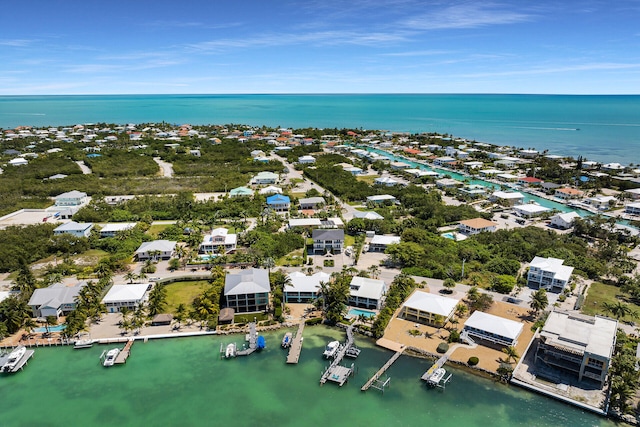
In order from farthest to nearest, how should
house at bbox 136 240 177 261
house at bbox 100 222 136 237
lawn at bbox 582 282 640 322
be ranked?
1. house at bbox 100 222 136 237
2. house at bbox 136 240 177 261
3. lawn at bbox 582 282 640 322

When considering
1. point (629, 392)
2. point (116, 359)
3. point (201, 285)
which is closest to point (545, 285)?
point (629, 392)

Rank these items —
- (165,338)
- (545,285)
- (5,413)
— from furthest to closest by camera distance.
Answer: (545,285), (165,338), (5,413)

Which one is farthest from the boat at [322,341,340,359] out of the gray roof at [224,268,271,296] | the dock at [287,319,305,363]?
the gray roof at [224,268,271,296]

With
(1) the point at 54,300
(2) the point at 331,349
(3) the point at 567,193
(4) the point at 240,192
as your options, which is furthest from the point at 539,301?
(4) the point at 240,192

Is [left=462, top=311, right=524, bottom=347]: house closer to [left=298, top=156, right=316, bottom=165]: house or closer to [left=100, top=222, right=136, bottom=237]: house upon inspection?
[left=100, top=222, right=136, bottom=237]: house

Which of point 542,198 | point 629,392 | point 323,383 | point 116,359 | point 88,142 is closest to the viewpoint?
point 629,392

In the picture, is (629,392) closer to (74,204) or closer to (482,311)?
(482,311)

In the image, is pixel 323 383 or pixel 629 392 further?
pixel 323 383

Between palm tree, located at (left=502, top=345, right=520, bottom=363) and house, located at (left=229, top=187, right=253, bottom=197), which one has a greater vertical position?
house, located at (left=229, top=187, right=253, bottom=197)
